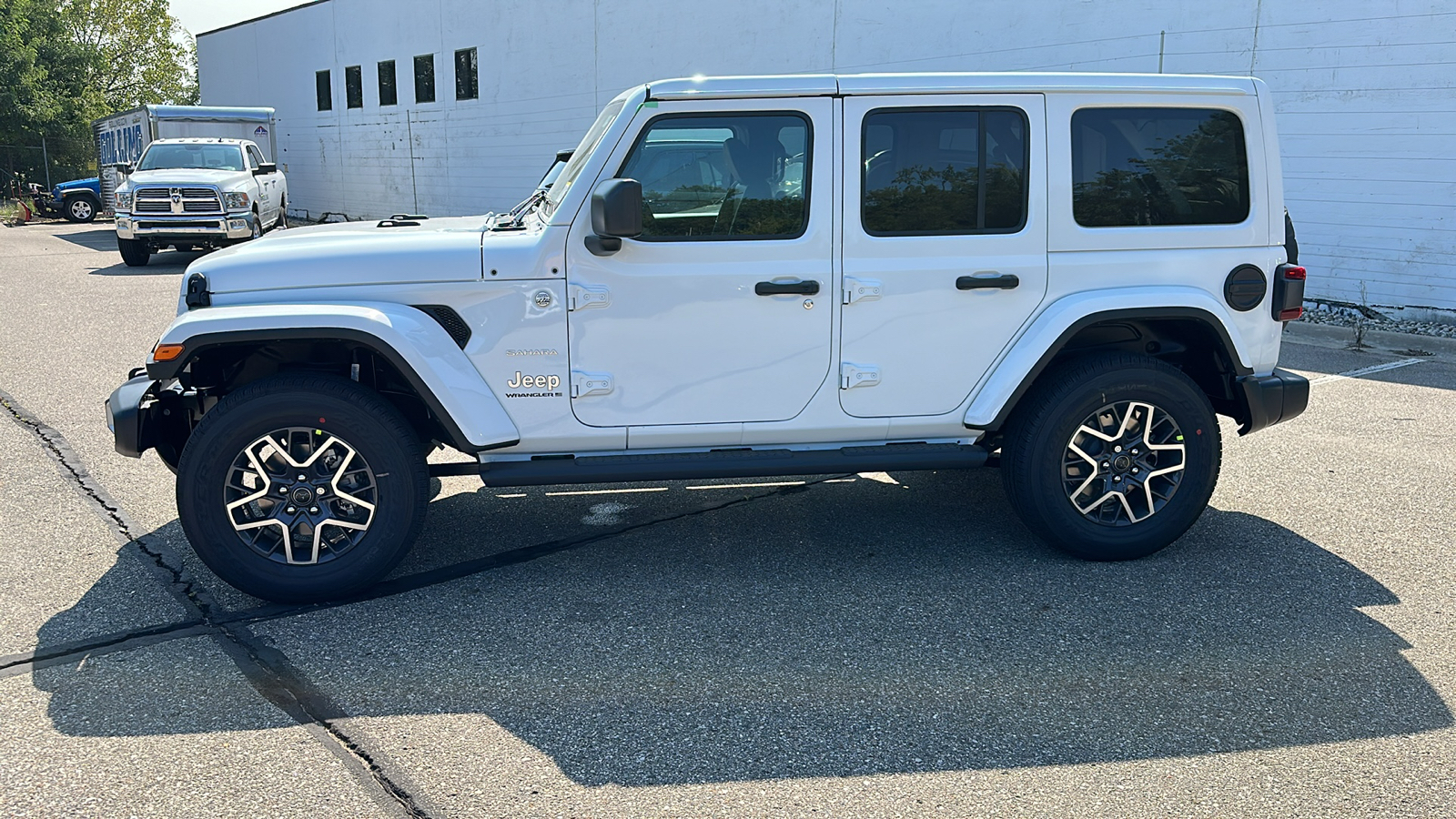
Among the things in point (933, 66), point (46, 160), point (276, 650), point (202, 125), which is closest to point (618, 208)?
point (276, 650)

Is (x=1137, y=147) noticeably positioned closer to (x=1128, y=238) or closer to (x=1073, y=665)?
(x=1128, y=238)

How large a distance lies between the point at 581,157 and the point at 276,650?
2.22 metres

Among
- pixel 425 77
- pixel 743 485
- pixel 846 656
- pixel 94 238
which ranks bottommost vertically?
pixel 846 656

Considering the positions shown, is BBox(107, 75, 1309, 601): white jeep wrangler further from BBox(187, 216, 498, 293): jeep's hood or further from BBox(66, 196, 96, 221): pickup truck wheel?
BBox(66, 196, 96, 221): pickup truck wheel

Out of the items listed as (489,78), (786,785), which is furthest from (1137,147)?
(489,78)

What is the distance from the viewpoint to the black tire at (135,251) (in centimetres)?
1706

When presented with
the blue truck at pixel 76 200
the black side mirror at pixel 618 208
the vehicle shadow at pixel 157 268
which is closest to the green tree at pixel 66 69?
the blue truck at pixel 76 200

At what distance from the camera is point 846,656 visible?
155 inches

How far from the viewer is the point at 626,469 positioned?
4.39m

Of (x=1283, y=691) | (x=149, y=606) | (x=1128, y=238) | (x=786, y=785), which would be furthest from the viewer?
(x=1128, y=238)

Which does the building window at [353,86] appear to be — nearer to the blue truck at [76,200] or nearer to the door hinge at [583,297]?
the blue truck at [76,200]

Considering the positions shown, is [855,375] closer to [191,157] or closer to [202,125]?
[191,157]

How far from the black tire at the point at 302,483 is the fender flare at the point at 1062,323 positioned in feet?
7.51

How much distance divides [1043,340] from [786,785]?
87.5 inches
